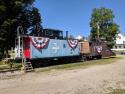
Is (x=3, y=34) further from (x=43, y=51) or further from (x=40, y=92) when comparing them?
(x=40, y=92)

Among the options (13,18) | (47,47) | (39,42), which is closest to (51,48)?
(47,47)

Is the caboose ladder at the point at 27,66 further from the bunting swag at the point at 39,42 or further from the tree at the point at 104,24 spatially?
the tree at the point at 104,24

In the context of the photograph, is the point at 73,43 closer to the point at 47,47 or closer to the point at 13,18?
the point at 47,47

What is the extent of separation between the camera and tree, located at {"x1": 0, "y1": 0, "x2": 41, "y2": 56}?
3584cm

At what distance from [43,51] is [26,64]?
184 inches

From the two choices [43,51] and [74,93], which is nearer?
[74,93]

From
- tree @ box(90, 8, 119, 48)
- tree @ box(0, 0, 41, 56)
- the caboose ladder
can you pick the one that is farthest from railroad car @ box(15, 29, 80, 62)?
tree @ box(90, 8, 119, 48)

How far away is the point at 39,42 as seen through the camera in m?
31.9

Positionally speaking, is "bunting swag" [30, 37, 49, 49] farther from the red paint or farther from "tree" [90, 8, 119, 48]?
"tree" [90, 8, 119, 48]

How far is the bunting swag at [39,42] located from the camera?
31.0 m

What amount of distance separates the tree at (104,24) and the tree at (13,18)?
4585 cm

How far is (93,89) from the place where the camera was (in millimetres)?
16859

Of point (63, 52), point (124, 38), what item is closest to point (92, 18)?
point (124, 38)

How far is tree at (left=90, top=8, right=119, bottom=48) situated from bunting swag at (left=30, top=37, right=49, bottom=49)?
53.3 m
